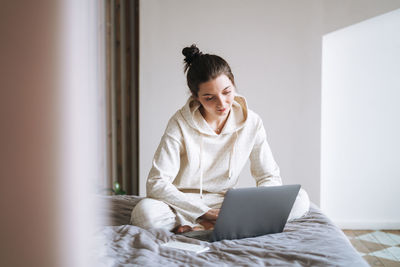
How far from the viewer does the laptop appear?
3.86 feet

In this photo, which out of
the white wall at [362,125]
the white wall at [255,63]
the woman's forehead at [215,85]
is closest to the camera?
the woman's forehead at [215,85]

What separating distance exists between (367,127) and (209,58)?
160 centimetres

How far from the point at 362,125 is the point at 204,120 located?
1.51m

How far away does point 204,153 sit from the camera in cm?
169

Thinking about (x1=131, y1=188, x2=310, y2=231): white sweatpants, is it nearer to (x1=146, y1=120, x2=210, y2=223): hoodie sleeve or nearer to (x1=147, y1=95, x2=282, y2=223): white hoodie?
(x1=146, y1=120, x2=210, y2=223): hoodie sleeve

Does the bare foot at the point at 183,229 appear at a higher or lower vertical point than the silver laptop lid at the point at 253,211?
lower

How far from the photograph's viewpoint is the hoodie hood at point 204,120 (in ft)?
5.49

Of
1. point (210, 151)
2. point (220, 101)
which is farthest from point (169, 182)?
point (220, 101)

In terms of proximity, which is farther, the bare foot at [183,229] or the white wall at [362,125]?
the white wall at [362,125]

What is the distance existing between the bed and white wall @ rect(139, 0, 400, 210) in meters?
1.50

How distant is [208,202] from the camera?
163 cm

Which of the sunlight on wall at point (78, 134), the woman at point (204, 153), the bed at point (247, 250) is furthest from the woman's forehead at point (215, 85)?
the sunlight on wall at point (78, 134)

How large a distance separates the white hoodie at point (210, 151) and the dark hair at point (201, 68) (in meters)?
0.12

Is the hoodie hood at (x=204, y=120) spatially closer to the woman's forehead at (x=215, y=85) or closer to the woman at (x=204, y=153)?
the woman at (x=204, y=153)
